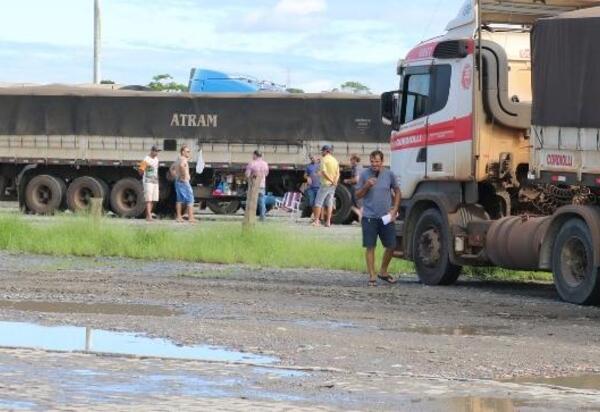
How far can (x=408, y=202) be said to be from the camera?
18.4 metres

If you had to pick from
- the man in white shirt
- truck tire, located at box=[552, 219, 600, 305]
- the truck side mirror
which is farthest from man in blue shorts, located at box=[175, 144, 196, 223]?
truck tire, located at box=[552, 219, 600, 305]

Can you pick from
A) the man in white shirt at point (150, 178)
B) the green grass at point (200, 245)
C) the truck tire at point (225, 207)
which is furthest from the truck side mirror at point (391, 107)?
the truck tire at point (225, 207)

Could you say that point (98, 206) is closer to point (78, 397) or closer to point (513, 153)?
point (513, 153)

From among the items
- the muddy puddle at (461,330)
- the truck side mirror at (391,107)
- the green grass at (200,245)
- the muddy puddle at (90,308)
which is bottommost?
the muddy puddle at (461,330)

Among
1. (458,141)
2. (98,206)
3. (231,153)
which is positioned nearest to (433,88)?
(458,141)

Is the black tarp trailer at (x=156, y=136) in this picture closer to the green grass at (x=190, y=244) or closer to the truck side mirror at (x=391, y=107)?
the green grass at (x=190, y=244)

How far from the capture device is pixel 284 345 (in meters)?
10.9

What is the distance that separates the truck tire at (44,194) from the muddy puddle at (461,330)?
2355cm

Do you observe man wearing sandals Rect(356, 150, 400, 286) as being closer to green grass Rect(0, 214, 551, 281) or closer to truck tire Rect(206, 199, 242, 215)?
green grass Rect(0, 214, 551, 281)

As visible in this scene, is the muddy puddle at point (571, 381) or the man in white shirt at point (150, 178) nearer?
the muddy puddle at point (571, 381)

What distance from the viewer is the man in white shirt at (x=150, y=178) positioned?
32.1 m

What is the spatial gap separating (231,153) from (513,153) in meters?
18.2

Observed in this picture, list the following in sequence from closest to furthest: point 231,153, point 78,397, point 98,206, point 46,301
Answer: point 78,397 < point 46,301 < point 98,206 < point 231,153

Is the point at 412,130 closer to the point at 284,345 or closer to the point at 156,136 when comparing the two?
the point at 284,345
